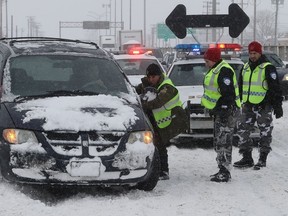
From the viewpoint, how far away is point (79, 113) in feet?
20.2

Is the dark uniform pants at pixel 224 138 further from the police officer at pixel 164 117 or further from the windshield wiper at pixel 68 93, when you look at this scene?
the windshield wiper at pixel 68 93

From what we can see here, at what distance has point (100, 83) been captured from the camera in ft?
23.9

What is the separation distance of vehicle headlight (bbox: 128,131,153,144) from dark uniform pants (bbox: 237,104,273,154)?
7.91 feet

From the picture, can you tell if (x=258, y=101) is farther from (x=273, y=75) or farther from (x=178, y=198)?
(x=178, y=198)

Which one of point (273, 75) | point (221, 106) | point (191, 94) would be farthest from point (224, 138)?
point (191, 94)

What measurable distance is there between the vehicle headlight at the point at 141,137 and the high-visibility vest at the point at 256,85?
2389 mm

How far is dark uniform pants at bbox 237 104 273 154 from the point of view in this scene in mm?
8359

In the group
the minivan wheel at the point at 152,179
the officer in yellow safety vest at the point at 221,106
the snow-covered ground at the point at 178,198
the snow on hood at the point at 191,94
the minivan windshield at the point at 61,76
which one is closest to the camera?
the snow-covered ground at the point at 178,198

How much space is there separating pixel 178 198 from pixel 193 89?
14.1 feet

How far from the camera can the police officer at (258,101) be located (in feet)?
27.1

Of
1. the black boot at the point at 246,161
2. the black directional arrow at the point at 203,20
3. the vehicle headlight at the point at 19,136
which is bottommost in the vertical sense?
the black boot at the point at 246,161

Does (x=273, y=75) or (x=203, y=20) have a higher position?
(x=203, y=20)

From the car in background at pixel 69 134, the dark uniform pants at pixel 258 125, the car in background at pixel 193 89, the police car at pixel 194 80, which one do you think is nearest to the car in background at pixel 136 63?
the police car at pixel 194 80

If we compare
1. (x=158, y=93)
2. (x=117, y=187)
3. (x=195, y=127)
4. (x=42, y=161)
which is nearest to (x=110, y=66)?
(x=158, y=93)
